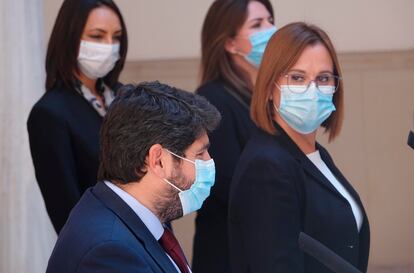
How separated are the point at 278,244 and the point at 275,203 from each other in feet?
0.44

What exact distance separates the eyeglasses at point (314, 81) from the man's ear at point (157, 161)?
103 cm

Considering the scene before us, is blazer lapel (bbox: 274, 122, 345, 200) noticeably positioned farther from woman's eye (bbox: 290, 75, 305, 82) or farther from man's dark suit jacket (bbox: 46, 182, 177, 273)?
man's dark suit jacket (bbox: 46, 182, 177, 273)

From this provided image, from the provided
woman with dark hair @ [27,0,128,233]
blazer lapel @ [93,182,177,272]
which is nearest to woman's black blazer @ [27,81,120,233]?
woman with dark hair @ [27,0,128,233]

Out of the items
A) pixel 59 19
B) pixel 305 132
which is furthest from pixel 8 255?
pixel 305 132

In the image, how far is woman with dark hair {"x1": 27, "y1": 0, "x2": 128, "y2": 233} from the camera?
12.4ft

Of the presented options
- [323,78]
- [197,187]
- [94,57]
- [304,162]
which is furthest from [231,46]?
[197,187]

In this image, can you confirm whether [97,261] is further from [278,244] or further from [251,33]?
[251,33]

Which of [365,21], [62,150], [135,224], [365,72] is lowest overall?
[365,72]

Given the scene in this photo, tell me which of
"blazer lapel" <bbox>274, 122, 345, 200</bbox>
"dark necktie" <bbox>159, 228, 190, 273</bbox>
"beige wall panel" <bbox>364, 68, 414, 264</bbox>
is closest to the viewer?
"dark necktie" <bbox>159, 228, 190, 273</bbox>

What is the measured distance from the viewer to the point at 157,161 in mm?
2520

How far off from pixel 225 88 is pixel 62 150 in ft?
2.57

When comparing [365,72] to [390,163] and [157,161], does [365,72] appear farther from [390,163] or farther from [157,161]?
[157,161]

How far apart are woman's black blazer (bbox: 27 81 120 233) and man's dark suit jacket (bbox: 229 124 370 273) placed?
76cm

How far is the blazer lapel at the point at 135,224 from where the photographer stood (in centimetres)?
244
